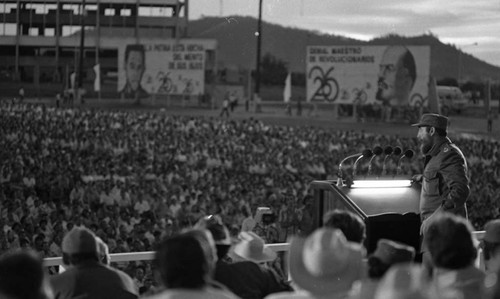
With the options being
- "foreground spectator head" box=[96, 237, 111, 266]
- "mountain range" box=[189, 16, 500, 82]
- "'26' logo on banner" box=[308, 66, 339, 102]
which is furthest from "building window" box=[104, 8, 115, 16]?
"foreground spectator head" box=[96, 237, 111, 266]

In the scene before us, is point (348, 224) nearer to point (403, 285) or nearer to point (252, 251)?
point (252, 251)

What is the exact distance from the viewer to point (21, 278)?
148 inches

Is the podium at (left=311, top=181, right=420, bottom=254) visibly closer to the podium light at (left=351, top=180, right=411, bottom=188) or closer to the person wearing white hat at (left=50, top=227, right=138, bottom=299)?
the podium light at (left=351, top=180, right=411, bottom=188)

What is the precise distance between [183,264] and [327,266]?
0.52 metres

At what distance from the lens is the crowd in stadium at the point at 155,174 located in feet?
46.8

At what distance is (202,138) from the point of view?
3266 cm

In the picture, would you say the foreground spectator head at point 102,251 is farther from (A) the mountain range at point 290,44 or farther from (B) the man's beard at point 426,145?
(A) the mountain range at point 290,44

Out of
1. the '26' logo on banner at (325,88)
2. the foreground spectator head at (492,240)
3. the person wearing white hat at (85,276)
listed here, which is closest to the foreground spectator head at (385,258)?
the foreground spectator head at (492,240)

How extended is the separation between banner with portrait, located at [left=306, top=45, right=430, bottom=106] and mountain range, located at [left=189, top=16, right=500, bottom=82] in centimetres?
262

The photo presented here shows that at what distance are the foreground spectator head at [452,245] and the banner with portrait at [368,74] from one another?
41003mm

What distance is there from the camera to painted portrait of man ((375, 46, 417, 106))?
4519 cm

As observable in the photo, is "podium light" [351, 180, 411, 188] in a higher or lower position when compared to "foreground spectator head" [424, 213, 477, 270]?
lower

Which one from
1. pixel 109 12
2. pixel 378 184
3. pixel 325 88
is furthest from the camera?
pixel 325 88

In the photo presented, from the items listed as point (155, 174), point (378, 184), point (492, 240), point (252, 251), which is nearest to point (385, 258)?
point (492, 240)
